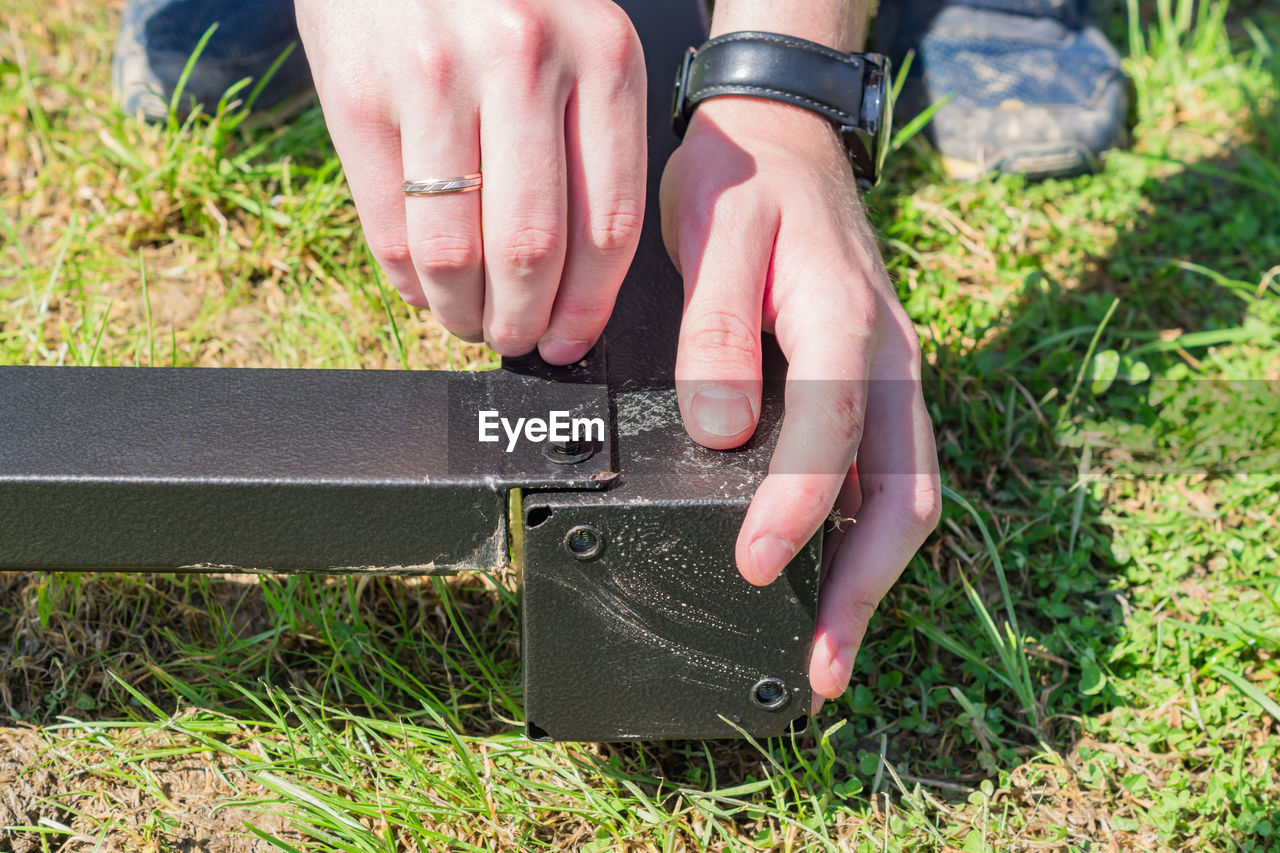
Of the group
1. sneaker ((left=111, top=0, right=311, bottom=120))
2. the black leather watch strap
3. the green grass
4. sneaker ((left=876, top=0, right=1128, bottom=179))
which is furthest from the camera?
sneaker ((left=876, top=0, right=1128, bottom=179))

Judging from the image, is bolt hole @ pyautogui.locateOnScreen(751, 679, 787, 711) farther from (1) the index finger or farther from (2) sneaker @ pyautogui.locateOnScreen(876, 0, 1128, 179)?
(2) sneaker @ pyautogui.locateOnScreen(876, 0, 1128, 179)

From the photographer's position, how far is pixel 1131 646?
5.18 feet

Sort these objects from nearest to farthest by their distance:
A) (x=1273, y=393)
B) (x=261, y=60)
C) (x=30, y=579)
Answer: (x=30, y=579)
(x=1273, y=393)
(x=261, y=60)

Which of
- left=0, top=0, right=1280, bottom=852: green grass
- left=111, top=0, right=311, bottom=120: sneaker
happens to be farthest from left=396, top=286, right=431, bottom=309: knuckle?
left=111, top=0, right=311, bottom=120: sneaker

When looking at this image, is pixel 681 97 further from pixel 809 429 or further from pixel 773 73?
pixel 809 429

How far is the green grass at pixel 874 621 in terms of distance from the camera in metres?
1.38

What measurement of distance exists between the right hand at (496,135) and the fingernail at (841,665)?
531mm

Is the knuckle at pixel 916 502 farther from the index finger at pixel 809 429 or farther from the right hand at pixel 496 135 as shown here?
the right hand at pixel 496 135

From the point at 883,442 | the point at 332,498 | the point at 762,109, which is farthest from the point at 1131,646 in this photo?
the point at 332,498

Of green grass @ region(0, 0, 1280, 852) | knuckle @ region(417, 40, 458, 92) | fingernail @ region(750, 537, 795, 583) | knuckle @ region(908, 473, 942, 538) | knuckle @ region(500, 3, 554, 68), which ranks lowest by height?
green grass @ region(0, 0, 1280, 852)

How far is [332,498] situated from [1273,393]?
1784 mm

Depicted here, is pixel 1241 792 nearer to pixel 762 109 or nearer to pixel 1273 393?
pixel 1273 393

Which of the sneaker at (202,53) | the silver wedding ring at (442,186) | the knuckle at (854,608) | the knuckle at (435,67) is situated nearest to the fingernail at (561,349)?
the silver wedding ring at (442,186)

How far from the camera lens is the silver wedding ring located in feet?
3.59
